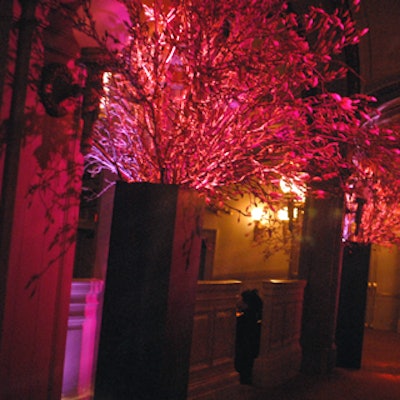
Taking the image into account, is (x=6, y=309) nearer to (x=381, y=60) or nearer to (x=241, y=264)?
(x=381, y=60)

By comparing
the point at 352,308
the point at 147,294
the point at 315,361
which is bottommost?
the point at 315,361

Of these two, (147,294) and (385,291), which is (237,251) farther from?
(147,294)

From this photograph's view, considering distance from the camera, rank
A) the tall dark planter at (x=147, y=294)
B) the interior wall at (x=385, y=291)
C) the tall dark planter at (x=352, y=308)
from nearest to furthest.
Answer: the tall dark planter at (x=147, y=294) < the tall dark planter at (x=352, y=308) < the interior wall at (x=385, y=291)

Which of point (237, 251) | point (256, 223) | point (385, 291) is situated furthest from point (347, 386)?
point (385, 291)

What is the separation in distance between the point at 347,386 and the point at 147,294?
544 cm

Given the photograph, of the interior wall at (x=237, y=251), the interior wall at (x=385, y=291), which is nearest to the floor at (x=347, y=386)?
the interior wall at (x=237, y=251)

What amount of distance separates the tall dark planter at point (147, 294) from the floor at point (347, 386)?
2.60 m

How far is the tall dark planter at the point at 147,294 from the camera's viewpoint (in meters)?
4.85

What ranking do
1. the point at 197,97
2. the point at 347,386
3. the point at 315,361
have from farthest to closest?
1. the point at 315,361
2. the point at 347,386
3. the point at 197,97

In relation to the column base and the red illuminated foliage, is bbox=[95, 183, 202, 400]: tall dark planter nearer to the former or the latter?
the red illuminated foliage

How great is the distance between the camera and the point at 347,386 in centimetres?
921

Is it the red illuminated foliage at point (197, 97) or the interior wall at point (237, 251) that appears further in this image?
the interior wall at point (237, 251)

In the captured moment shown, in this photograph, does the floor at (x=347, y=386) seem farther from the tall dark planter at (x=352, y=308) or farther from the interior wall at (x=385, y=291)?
the interior wall at (x=385, y=291)

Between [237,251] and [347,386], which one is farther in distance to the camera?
[237,251]
